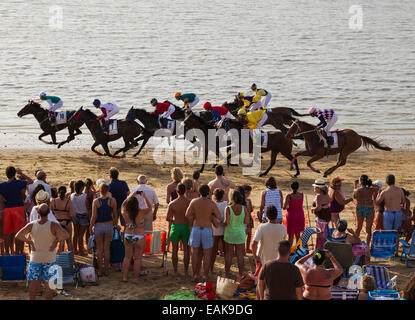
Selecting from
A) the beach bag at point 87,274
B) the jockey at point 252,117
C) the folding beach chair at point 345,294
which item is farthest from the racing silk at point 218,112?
the folding beach chair at point 345,294

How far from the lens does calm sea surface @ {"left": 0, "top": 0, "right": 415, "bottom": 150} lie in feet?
113

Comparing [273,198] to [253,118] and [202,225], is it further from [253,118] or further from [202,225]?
[253,118]

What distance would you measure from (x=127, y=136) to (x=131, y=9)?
5693 centimetres

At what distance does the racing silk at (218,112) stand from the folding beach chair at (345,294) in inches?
431

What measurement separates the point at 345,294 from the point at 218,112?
11049mm

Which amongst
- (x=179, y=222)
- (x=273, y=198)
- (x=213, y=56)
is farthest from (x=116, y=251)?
(x=213, y=56)

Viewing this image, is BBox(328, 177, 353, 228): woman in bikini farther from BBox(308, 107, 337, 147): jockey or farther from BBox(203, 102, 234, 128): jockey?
BBox(203, 102, 234, 128): jockey

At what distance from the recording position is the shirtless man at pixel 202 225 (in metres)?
9.79

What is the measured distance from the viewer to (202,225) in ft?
32.4

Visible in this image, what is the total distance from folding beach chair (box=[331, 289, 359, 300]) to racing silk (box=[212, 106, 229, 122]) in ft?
35.9

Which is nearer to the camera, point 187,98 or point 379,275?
point 379,275

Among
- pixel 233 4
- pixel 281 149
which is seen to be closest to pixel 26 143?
pixel 281 149

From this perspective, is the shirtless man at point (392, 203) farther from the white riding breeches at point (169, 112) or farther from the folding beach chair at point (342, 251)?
the white riding breeches at point (169, 112)
